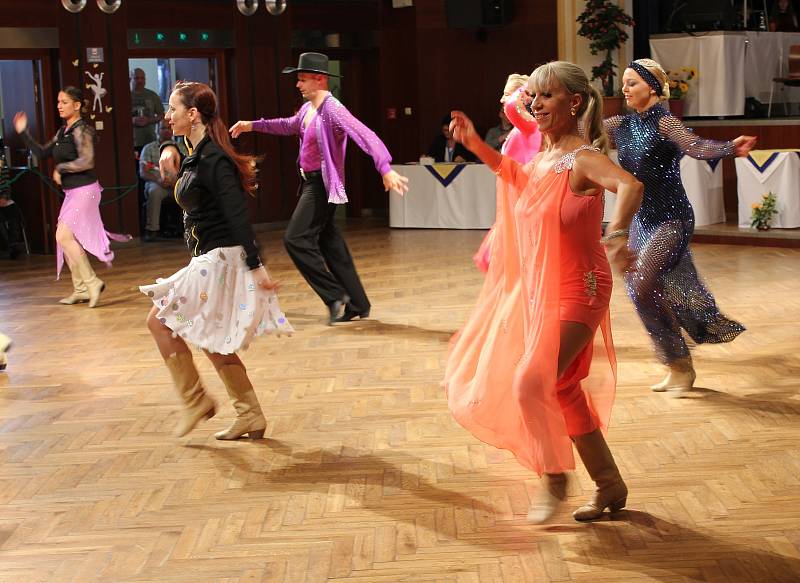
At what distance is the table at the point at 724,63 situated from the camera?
12625 millimetres

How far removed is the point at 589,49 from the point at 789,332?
318 inches

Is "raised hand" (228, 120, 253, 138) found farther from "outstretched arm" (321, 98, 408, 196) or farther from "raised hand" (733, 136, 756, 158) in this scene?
"raised hand" (733, 136, 756, 158)

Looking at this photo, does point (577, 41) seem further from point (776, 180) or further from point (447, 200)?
point (776, 180)

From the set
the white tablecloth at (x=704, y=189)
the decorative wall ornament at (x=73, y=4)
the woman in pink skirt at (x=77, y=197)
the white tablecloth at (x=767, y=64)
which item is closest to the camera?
the woman in pink skirt at (x=77, y=197)

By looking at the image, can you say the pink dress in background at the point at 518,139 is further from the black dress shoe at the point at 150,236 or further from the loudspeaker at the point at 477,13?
the loudspeaker at the point at 477,13

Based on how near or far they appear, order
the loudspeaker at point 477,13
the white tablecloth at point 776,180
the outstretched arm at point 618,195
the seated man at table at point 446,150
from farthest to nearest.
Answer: the loudspeaker at point 477,13 < the seated man at table at point 446,150 < the white tablecloth at point 776,180 < the outstretched arm at point 618,195

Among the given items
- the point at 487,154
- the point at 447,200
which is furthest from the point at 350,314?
the point at 447,200

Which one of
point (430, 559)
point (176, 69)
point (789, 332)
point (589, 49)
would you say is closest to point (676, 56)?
point (589, 49)

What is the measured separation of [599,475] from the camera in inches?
135

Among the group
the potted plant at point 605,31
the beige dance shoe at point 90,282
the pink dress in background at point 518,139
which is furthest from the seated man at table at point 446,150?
the pink dress in background at point 518,139

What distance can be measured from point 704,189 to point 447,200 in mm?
2923

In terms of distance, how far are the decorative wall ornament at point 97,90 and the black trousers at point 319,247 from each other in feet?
18.8

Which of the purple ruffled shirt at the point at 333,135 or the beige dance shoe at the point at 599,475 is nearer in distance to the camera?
the beige dance shoe at the point at 599,475

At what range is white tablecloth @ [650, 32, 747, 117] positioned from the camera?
12.6m
